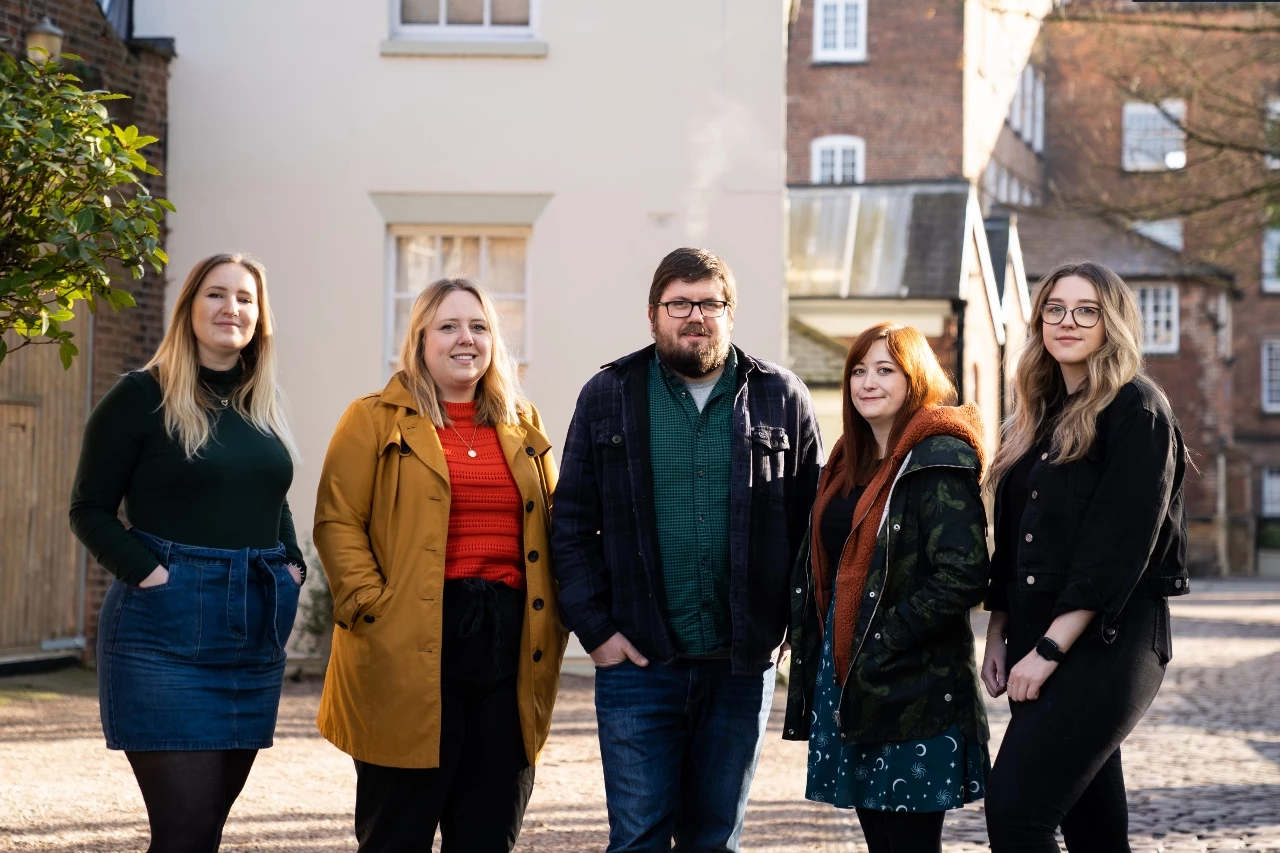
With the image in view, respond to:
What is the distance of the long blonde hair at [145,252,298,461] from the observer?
4152mm

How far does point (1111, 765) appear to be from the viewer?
13.1ft

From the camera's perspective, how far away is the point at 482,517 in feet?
14.2

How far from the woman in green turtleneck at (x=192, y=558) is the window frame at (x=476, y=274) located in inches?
280

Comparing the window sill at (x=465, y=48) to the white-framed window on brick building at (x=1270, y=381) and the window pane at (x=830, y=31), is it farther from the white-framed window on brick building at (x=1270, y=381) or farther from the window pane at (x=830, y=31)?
the white-framed window on brick building at (x=1270, y=381)

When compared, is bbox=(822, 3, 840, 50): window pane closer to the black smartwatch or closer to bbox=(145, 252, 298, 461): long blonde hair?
bbox=(145, 252, 298, 461): long blonde hair

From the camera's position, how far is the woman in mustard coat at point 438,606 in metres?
4.21

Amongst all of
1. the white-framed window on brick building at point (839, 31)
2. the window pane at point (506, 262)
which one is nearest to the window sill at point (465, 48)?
the window pane at point (506, 262)

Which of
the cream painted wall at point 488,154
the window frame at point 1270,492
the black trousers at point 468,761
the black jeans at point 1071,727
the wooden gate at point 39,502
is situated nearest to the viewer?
the black jeans at point 1071,727

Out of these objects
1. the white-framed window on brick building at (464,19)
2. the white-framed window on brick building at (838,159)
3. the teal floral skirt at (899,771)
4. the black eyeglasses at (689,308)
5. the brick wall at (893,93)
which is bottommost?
the teal floral skirt at (899,771)

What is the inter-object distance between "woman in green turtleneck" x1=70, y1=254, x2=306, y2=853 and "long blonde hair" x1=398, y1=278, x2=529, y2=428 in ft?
1.40

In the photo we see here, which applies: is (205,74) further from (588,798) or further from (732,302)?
(732,302)

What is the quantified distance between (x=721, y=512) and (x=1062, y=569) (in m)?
0.98

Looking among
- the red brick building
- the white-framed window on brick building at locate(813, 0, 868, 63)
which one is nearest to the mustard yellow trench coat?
the red brick building

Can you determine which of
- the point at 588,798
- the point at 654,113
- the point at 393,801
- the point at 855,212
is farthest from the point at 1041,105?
the point at 393,801
